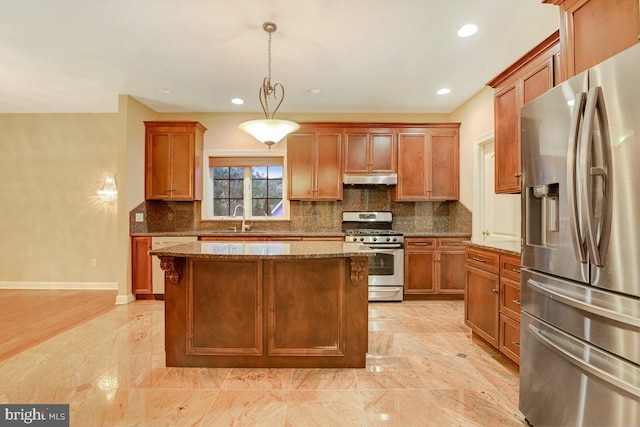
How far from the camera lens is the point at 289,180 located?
459 centimetres

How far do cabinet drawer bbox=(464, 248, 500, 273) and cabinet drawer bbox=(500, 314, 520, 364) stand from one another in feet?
1.32

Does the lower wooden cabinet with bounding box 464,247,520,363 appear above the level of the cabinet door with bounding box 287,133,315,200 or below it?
below

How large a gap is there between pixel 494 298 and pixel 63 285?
6018mm

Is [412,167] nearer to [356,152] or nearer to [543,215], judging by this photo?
[356,152]

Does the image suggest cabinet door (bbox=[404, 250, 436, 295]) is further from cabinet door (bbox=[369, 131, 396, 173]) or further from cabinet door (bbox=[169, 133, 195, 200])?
cabinet door (bbox=[169, 133, 195, 200])

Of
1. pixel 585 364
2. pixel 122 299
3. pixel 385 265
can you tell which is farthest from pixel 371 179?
pixel 122 299

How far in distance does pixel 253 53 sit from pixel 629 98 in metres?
2.92

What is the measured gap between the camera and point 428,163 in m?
4.54

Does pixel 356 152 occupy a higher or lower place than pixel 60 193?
higher

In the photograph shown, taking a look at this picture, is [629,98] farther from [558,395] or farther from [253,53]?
[253,53]

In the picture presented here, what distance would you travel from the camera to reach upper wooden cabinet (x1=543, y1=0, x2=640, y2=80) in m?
1.34

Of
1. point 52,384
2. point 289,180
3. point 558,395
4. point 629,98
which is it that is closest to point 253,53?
point 289,180

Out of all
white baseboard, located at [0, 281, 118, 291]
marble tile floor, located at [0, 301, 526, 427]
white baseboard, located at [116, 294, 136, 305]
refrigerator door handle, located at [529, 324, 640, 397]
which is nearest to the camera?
refrigerator door handle, located at [529, 324, 640, 397]

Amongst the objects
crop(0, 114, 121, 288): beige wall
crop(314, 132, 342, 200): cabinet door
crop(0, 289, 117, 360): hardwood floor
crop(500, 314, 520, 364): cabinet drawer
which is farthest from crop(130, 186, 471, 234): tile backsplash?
crop(500, 314, 520, 364): cabinet drawer
